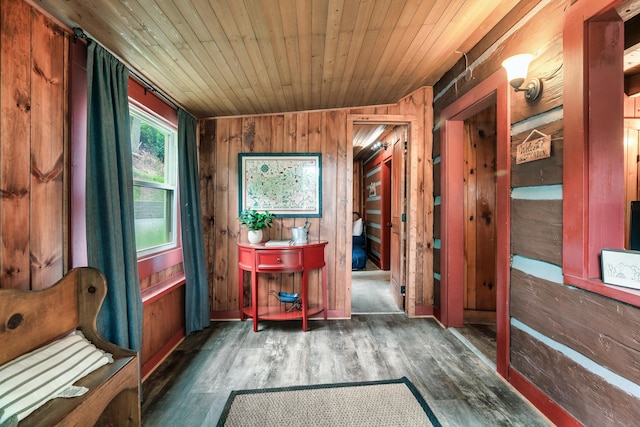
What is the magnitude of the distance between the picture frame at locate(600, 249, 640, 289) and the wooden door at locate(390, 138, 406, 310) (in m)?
1.94

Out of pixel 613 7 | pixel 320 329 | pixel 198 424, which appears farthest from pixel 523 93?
pixel 198 424

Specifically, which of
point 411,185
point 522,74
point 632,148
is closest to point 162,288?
point 411,185

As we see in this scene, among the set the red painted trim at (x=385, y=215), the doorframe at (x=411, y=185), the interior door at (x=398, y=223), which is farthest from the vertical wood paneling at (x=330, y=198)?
the red painted trim at (x=385, y=215)

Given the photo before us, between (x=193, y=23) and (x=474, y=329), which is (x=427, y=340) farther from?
(x=193, y=23)

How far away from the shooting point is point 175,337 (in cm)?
239

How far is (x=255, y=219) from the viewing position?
8.90ft

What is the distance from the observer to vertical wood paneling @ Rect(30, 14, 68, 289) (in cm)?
128

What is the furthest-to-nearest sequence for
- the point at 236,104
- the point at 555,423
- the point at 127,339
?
the point at 236,104, the point at 127,339, the point at 555,423

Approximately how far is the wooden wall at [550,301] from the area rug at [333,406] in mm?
694

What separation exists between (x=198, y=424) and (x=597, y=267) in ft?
7.28

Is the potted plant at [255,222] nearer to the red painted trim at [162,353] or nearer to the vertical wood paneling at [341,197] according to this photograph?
the vertical wood paneling at [341,197]

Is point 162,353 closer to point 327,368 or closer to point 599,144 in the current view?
point 327,368

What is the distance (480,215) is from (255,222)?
7.61 feet

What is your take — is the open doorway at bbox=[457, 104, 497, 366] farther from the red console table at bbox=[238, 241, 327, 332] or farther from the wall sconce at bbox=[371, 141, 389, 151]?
the wall sconce at bbox=[371, 141, 389, 151]
